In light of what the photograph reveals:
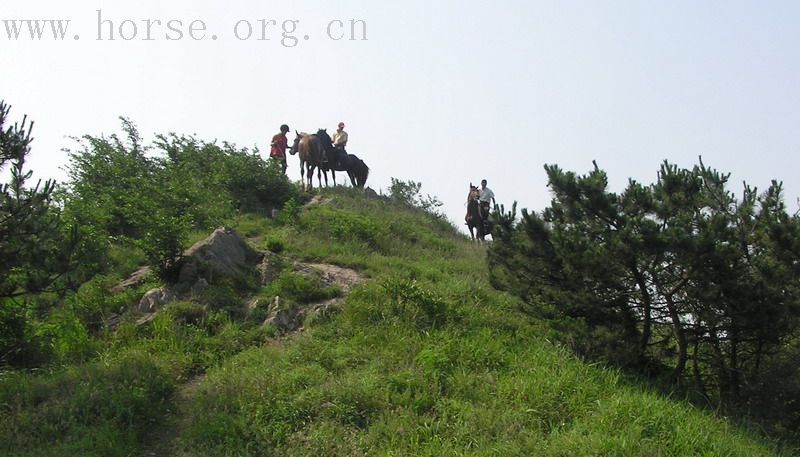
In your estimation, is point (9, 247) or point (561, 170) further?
point (561, 170)

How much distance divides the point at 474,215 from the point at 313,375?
1339cm

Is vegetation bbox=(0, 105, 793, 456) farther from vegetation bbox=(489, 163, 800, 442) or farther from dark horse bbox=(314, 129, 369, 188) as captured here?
dark horse bbox=(314, 129, 369, 188)

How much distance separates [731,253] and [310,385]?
546 cm

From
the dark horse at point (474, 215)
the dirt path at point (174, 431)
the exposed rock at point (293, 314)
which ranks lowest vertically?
the dirt path at point (174, 431)

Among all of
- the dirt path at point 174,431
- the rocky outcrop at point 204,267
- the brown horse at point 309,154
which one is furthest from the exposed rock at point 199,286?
the brown horse at point 309,154

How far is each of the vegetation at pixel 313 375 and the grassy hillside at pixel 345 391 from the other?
0.08ft

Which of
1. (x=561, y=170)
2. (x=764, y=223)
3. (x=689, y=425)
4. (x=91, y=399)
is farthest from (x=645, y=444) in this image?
(x=91, y=399)

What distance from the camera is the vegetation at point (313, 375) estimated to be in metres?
7.05

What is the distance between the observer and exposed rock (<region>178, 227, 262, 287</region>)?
11.2 m

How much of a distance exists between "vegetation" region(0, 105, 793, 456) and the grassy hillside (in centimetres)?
2

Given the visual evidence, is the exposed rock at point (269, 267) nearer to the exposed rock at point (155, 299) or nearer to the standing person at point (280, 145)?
the exposed rock at point (155, 299)

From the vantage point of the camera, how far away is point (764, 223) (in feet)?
27.7

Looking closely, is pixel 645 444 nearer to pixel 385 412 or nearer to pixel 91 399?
pixel 385 412

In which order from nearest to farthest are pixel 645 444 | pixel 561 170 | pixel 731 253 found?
pixel 645 444 → pixel 731 253 → pixel 561 170
